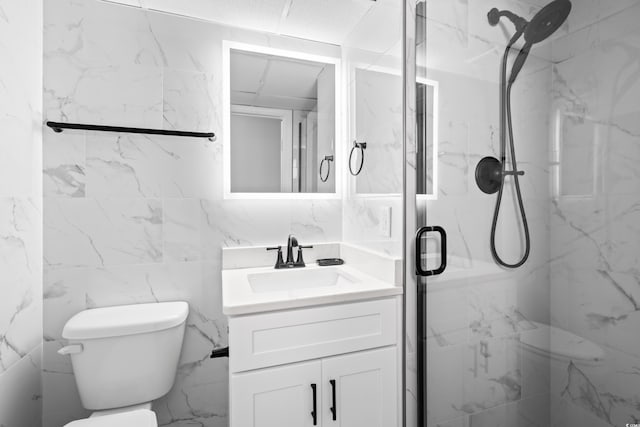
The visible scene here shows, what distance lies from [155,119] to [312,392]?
1408mm

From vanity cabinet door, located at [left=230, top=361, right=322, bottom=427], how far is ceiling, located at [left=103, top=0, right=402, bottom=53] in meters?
1.44

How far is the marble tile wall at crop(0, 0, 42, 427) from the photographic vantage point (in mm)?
1074

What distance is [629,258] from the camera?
634 millimetres

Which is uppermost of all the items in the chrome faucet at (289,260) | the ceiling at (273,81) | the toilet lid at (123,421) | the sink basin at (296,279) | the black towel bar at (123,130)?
the ceiling at (273,81)

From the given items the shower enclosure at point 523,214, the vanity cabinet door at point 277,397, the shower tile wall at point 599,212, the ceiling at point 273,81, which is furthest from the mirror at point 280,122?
the shower tile wall at point 599,212

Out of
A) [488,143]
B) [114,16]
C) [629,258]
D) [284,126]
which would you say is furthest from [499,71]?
[114,16]

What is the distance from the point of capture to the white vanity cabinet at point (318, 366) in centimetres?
105

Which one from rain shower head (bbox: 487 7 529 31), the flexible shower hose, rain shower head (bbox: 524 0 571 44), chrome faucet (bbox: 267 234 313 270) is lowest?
chrome faucet (bbox: 267 234 313 270)

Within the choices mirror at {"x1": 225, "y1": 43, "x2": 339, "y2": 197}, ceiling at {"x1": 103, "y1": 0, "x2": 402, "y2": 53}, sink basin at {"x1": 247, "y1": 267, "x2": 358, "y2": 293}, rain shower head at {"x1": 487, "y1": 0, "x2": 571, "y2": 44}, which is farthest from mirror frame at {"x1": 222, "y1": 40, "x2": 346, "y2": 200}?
rain shower head at {"x1": 487, "y1": 0, "x2": 571, "y2": 44}

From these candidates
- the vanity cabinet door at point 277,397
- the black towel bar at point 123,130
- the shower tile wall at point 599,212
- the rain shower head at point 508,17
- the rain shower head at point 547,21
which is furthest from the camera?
the black towel bar at point 123,130

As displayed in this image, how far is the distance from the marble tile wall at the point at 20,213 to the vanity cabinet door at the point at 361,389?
45.6 inches

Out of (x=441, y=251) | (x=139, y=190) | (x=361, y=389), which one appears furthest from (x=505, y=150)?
(x=139, y=190)

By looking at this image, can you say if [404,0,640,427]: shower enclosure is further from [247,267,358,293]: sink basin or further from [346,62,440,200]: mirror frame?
[247,267,358,293]: sink basin

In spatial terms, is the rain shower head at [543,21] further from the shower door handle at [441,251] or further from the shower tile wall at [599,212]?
the shower door handle at [441,251]
